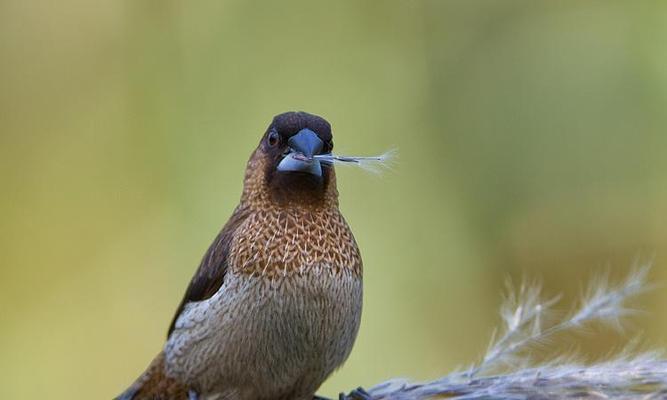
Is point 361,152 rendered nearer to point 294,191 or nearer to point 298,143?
point 294,191

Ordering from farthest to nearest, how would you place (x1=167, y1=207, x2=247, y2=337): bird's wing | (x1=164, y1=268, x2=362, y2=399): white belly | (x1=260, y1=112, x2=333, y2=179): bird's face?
(x1=167, y1=207, x2=247, y2=337): bird's wing, (x1=260, y1=112, x2=333, y2=179): bird's face, (x1=164, y1=268, x2=362, y2=399): white belly

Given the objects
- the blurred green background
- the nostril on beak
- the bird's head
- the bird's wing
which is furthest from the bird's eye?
the blurred green background

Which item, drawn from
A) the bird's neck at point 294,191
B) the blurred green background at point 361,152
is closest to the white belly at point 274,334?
the bird's neck at point 294,191

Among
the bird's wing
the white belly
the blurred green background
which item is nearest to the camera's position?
the white belly

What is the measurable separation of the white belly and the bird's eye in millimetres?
520

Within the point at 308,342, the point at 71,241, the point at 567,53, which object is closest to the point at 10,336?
the point at 71,241

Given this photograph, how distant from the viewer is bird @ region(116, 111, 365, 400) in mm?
4293

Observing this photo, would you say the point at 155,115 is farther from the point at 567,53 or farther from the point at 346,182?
the point at 567,53

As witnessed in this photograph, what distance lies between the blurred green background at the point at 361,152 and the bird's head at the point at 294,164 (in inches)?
75.9

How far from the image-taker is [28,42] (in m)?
7.45

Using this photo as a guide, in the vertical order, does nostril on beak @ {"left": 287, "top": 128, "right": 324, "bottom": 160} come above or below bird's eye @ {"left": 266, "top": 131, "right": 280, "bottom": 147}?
below

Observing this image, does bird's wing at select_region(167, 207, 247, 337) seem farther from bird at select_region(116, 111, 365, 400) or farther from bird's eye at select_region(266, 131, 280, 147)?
bird's eye at select_region(266, 131, 280, 147)

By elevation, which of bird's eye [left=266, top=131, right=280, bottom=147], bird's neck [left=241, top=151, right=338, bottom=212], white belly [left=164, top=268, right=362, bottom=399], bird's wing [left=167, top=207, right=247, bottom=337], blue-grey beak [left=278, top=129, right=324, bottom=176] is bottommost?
white belly [left=164, top=268, right=362, bottom=399]

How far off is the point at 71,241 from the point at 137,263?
1.50ft
